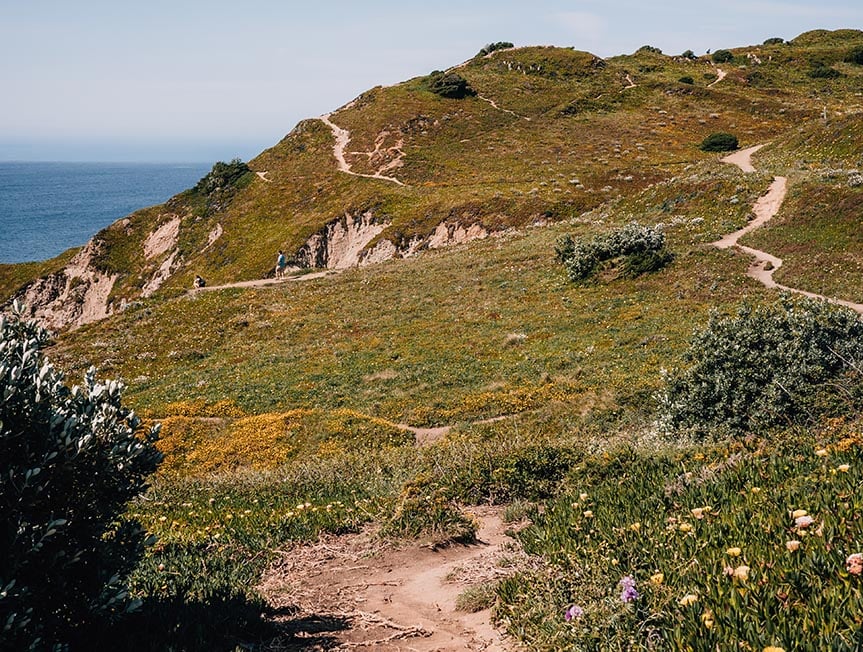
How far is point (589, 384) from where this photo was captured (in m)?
21.6

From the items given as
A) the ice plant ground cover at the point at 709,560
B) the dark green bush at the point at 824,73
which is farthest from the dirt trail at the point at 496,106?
the ice plant ground cover at the point at 709,560

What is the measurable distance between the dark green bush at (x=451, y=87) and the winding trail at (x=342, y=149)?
725 inches

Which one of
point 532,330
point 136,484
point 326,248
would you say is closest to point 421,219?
point 326,248

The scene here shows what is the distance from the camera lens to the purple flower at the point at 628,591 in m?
5.21

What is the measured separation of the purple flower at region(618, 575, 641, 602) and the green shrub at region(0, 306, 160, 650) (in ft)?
13.8

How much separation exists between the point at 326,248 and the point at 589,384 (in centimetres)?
5575

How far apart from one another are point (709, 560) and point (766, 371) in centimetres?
965

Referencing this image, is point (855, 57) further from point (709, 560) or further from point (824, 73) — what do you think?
point (709, 560)

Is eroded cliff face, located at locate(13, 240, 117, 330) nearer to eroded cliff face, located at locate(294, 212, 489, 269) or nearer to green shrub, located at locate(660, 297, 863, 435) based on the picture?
eroded cliff face, located at locate(294, 212, 489, 269)

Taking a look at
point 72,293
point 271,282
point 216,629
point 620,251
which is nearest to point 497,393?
point 216,629

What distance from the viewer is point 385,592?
7.83 meters

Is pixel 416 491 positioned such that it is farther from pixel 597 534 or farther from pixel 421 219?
pixel 421 219

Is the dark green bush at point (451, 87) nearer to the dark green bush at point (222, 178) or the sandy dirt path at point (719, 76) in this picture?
the dark green bush at point (222, 178)

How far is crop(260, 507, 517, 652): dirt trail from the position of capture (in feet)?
21.3
